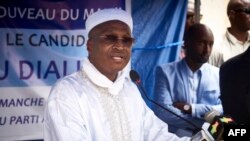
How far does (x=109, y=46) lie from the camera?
9.05 ft

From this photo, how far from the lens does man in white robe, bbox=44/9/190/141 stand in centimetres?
267

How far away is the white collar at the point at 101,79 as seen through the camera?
273 centimetres

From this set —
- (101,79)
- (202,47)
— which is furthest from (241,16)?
(101,79)

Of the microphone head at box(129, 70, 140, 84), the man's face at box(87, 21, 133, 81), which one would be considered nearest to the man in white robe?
the man's face at box(87, 21, 133, 81)

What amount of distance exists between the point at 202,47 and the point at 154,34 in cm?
37

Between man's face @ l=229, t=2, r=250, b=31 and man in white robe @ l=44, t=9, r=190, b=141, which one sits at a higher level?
man's face @ l=229, t=2, r=250, b=31

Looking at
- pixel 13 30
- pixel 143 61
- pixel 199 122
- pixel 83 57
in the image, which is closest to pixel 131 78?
pixel 143 61

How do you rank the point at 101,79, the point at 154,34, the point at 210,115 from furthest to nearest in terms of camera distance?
1. the point at 154,34
2. the point at 210,115
3. the point at 101,79

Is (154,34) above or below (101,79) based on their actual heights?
above

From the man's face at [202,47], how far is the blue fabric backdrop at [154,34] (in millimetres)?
117

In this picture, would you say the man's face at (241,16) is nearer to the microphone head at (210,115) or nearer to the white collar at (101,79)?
the microphone head at (210,115)

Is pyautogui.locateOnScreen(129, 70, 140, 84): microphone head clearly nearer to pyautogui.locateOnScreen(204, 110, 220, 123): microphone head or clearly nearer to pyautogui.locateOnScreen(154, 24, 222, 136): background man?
pyautogui.locateOnScreen(154, 24, 222, 136): background man

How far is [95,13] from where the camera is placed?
9.24 feet

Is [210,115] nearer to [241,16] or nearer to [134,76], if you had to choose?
[134,76]
